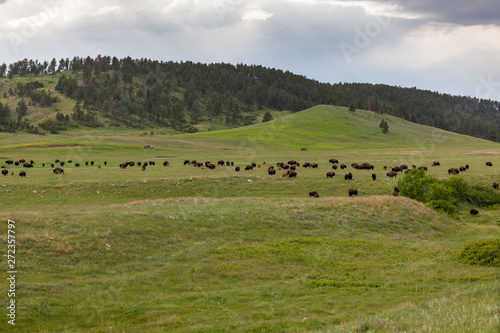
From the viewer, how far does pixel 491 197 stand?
4622 centimetres

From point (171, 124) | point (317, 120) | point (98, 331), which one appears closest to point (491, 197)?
point (98, 331)

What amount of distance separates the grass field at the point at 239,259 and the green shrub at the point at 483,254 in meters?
0.82

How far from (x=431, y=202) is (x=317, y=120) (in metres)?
140

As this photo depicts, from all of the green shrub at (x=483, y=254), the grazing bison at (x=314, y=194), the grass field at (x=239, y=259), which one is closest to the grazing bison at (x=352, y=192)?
the grass field at (x=239, y=259)

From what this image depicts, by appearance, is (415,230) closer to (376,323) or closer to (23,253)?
(376,323)

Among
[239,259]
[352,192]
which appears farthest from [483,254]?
[352,192]

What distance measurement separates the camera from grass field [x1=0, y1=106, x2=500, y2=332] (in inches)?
486

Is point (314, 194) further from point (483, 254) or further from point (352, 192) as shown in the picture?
point (483, 254)

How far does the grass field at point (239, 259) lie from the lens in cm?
1234

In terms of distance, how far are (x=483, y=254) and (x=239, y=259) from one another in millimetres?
13722

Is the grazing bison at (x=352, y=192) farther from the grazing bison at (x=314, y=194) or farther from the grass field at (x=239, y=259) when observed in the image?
the grazing bison at (x=314, y=194)

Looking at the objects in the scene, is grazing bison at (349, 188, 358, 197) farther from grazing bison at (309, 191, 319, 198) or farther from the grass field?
grazing bison at (309, 191, 319, 198)

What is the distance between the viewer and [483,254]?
816 inches

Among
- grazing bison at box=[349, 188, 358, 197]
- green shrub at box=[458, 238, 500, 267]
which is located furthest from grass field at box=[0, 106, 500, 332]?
grazing bison at box=[349, 188, 358, 197]
